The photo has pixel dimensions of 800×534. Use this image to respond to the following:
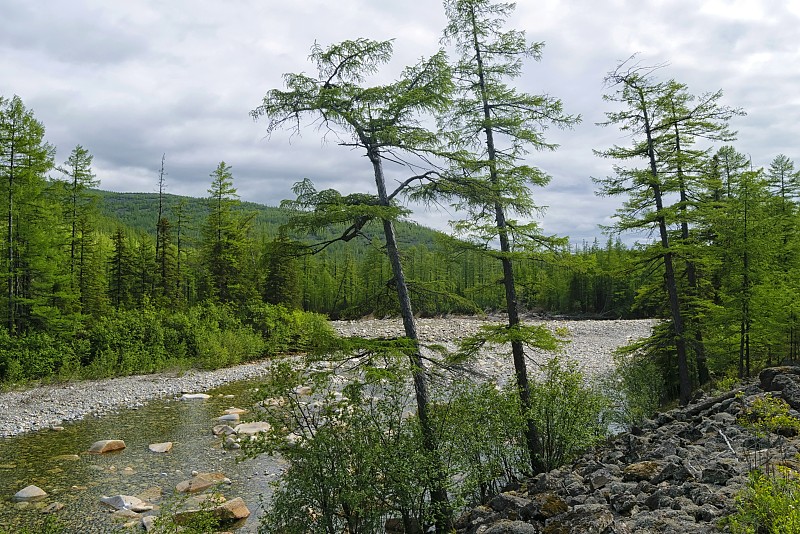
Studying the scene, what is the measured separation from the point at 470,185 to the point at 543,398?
14.7ft

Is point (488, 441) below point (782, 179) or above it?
below

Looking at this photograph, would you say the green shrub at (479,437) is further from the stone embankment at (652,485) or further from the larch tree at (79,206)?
the larch tree at (79,206)

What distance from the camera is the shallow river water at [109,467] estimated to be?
31.3 feet

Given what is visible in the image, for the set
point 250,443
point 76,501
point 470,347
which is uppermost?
point 470,347

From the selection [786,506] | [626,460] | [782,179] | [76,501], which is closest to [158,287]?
[76,501]

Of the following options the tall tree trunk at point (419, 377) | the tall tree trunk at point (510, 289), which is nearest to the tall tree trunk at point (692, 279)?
the tall tree trunk at point (510, 289)

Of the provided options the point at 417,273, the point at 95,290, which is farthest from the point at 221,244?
the point at 417,273

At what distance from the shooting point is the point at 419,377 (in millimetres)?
8461

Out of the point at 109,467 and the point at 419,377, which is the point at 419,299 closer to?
the point at 419,377

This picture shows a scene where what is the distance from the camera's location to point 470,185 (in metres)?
9.40

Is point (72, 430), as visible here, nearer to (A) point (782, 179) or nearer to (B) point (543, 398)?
(B) point (543, 398)

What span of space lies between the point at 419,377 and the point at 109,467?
850 cm

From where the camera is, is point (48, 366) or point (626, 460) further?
point (48, 366)

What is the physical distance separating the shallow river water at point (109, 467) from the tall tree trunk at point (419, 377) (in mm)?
2839
